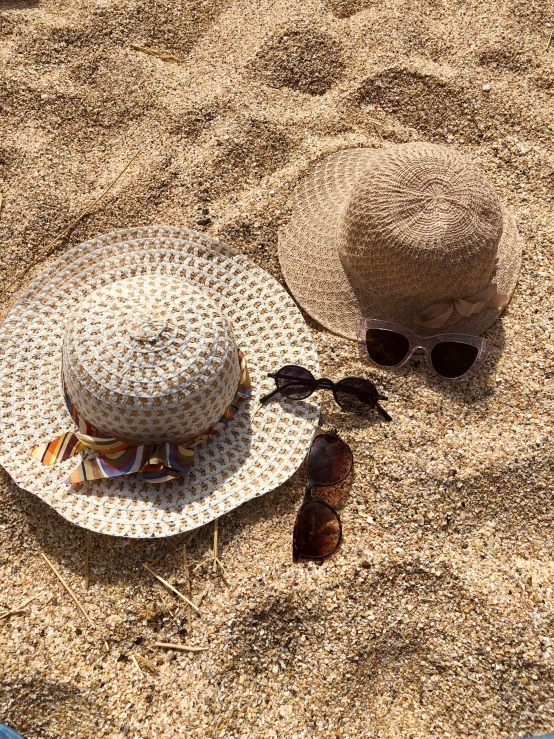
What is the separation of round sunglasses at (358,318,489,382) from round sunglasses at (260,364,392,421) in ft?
0.37

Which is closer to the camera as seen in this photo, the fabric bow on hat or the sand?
the sand

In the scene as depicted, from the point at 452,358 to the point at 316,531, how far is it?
67 cm

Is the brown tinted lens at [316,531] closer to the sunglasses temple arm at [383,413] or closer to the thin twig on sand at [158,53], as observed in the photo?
the sunglasses temple arm at [383,413]

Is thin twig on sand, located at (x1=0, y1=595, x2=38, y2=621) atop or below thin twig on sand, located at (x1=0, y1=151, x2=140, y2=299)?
below

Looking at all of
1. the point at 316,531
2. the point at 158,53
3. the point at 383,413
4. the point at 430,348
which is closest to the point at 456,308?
the point at 430,348

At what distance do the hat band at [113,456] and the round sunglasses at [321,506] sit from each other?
33cm

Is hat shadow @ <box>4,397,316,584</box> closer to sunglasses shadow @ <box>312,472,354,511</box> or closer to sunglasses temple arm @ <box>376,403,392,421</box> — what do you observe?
sunglasses shadow @ <box>312,472,354,511</box>

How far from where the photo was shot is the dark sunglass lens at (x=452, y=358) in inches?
65.3

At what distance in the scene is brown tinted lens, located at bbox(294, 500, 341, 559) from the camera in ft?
4.70

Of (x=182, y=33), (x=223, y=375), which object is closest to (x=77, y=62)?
(x=182, y=33)

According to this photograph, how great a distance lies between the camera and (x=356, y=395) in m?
1.62

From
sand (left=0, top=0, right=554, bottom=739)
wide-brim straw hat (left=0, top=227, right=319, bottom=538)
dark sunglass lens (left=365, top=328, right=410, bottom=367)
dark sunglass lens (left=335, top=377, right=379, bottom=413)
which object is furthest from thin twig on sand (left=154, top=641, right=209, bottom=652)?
dark sunglass lens (left=365, top=328, right=410, bottom=367)

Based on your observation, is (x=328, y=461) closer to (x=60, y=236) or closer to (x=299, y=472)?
(x=299, y=472)

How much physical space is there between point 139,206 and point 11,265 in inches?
19.2
